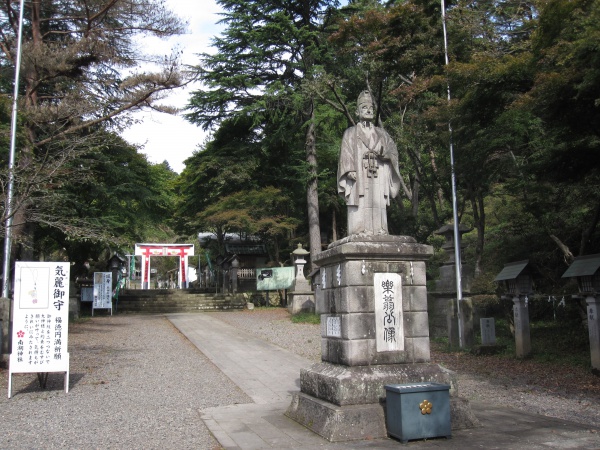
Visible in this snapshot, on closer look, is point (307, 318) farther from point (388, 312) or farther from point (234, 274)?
point (388, 312)

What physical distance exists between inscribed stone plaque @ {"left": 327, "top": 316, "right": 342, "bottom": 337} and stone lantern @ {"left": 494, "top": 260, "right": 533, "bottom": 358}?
6632 mm

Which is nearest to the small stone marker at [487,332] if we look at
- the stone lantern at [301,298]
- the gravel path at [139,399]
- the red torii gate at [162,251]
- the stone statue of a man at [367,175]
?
the gravel path at [139,399]

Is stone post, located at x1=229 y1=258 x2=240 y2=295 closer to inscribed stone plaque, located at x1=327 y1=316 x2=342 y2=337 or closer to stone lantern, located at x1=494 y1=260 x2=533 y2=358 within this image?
stone lantern, located at x1=494 y1=260 x2=533 y2=358

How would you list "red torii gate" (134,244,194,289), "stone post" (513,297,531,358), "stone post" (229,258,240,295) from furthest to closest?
"red torii gate" (134,244,194,289), "stone post" (229,258,240,295), "stone post" (513,297,531,358)

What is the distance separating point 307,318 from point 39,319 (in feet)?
42.9

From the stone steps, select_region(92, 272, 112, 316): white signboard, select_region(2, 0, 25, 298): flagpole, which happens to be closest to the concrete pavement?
select_region(2, 0, 25, 298): flagpole

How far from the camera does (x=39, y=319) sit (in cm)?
909

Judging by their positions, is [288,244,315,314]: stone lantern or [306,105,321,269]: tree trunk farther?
[306,105,321,269]: tree trunk

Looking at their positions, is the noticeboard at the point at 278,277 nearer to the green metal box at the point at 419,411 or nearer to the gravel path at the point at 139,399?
the gravel path at the point at 139,399

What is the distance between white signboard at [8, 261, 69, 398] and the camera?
351 inches

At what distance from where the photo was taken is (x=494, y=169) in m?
14.3

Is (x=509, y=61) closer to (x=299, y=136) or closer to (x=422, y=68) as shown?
(x=422, y=68)

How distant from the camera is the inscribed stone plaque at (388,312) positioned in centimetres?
638

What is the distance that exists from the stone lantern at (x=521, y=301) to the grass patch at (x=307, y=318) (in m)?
9.33
